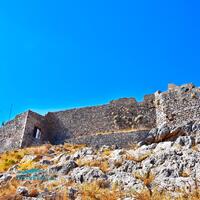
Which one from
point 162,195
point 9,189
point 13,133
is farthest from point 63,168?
point 13,133

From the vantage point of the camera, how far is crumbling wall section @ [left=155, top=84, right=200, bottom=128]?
22.7 meters

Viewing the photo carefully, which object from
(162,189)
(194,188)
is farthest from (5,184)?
(194,188)

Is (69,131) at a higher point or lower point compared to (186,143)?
higher

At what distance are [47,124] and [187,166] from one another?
2210cm

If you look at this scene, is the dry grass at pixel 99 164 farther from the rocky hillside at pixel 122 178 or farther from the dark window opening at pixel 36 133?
the dark window opening at pixel 36 133

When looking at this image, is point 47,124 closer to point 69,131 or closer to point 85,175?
point 69,131

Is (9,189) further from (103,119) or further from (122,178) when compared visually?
(103,119)

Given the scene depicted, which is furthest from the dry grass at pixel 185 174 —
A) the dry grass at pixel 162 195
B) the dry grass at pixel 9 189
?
the dry grass at pixel 9 189

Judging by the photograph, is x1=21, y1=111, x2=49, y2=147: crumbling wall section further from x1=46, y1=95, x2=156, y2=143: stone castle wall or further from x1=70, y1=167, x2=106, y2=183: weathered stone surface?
x1=70, y1=167, x2=106, y2=183: weathered stone surface

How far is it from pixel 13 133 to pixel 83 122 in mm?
6289

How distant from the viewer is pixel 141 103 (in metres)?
Result: 29.3

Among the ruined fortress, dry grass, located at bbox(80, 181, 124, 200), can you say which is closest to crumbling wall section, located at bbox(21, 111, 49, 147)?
the ruined fortress

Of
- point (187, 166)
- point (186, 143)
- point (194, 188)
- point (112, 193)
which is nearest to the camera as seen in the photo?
point (194, 188)

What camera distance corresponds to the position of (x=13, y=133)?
95.6 feet
